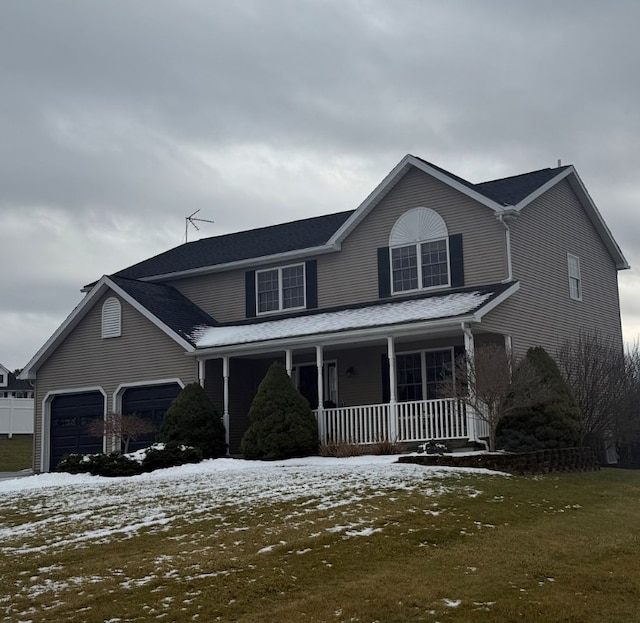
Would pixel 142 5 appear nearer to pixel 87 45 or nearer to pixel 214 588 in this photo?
pixel 87 45

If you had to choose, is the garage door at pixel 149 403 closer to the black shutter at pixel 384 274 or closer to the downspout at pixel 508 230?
the black shutter at pixel 384 274

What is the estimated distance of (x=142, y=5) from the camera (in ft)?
61.0

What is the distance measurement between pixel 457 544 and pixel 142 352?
16866 millimetres

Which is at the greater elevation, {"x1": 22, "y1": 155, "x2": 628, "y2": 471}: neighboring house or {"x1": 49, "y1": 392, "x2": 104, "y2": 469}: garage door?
{"x1": 22, "y1": 155, "x2": 628, "y2": 471}: neighboring house

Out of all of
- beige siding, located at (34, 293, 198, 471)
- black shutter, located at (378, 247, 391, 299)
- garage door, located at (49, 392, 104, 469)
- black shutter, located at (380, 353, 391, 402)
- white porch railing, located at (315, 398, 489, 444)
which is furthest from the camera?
garage door, located at (49, 392, 104, 469)

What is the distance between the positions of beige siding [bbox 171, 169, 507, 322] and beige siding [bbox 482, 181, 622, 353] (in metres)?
0.70

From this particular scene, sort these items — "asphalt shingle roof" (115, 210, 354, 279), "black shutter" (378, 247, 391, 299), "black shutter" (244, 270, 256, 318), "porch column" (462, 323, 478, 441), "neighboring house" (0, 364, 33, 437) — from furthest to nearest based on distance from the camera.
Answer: "neighboring house" (0, 364, 33, 437)
"black shutter" (244, 270, 256, 318)
"asphalt shingle roof" (115, 210, 354, 279)
"black shutter" (378, 247, 391, 299)
"porch column" (462, 323, 478, 441)

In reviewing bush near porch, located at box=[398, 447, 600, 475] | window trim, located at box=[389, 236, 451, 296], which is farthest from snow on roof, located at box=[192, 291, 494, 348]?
bush near porch, located at box=[398, 447, 600, 475]

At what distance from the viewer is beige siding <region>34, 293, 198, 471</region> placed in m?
26.6

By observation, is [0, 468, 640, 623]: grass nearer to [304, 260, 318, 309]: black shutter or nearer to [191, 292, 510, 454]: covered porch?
[191, 292, 510, 454]: covered porch

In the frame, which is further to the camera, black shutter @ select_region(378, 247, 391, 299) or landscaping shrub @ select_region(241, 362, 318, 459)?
black shutter @ select_region(378, 247, 391, 299)

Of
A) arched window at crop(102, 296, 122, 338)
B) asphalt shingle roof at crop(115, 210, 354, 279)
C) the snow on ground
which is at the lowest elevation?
the snow on ground

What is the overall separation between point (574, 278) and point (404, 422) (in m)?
8.02

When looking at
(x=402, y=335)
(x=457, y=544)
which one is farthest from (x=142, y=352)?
(x=457, y=544)
